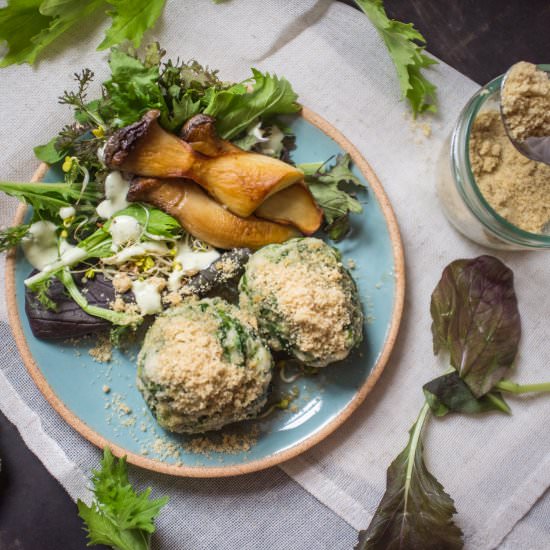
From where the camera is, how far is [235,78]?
2.57 metres

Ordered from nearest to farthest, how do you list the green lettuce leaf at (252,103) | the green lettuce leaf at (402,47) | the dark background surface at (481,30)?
the green lettuce leaf at (252,103), the green lettuce leaf at (402,47), the dark background surface at (481,30)

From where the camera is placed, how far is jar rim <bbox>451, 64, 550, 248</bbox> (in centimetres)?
228

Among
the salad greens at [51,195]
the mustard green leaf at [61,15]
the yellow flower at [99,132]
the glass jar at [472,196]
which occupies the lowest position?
the glass jar at [472,196]

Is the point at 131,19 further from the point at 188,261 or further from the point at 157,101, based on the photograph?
the point at 188,261

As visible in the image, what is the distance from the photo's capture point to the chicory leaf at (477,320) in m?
2.43

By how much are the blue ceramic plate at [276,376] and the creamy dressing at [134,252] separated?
1.07ft

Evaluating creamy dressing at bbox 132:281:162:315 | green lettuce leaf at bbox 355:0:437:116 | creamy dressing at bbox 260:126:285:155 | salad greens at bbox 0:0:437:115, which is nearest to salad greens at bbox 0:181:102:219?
creamy dressing at bbox 132:281:162:315

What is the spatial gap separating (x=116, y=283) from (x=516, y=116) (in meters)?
1.59

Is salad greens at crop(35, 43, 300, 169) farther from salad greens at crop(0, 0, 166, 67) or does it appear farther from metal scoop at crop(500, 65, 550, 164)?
metal scoop at crop(500, 65, 550, 164)

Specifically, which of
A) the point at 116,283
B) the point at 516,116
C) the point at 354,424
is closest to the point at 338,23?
the point at 516,116

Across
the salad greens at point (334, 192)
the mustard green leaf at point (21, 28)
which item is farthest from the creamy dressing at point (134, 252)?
the mustard green leaf at point (21, 28)

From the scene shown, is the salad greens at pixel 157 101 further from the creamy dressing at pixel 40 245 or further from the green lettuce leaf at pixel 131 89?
the creamy dressing at pixel 40 245

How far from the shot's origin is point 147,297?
2.26m

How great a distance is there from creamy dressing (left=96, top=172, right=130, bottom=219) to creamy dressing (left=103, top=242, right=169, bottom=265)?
6.0 inches
